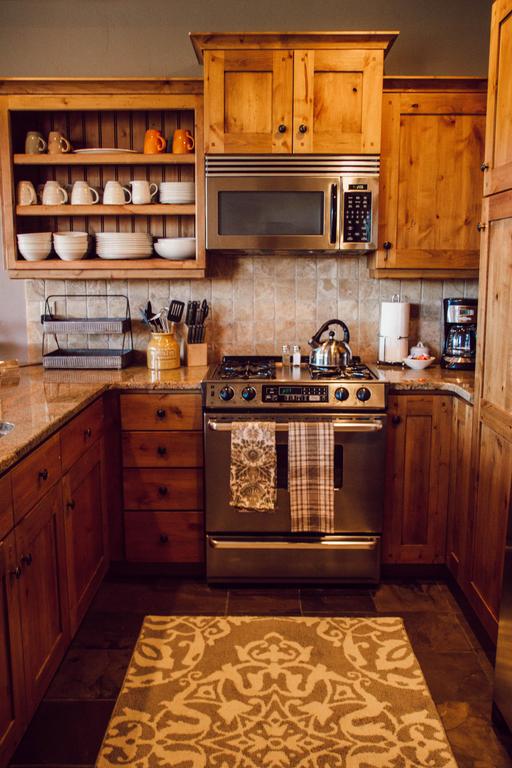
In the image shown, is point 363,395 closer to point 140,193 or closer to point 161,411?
point 161,411

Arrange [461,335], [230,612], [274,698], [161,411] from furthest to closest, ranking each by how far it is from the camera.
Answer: [461,335] → [161,411] → [230,612] → [274,698]

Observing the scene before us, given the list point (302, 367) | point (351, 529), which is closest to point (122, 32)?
point (302, 367)

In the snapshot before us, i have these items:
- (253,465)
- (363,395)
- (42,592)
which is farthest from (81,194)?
(42,592)

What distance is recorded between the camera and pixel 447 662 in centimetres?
241

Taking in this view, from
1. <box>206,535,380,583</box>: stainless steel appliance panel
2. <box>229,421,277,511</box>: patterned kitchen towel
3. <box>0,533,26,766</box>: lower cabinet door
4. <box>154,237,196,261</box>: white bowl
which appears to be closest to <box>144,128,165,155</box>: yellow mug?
<box>154,237,196,261</box>: white bowl

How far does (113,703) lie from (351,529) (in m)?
1.25

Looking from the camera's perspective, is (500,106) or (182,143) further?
(182,143)

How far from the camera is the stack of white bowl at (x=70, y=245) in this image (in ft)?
10.3

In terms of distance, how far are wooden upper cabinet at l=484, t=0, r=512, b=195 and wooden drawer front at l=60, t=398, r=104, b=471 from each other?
1.73 metres

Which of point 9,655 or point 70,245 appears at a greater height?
point 70,245

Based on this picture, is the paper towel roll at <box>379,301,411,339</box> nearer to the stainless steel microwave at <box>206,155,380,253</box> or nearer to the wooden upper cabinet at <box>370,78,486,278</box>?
the wooden upper cabinet at <box>370,78,486,278</box>

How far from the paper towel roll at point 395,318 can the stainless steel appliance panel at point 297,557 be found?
3.43ft

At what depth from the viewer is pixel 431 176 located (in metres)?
3.09

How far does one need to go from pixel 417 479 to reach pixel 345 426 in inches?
17.6
